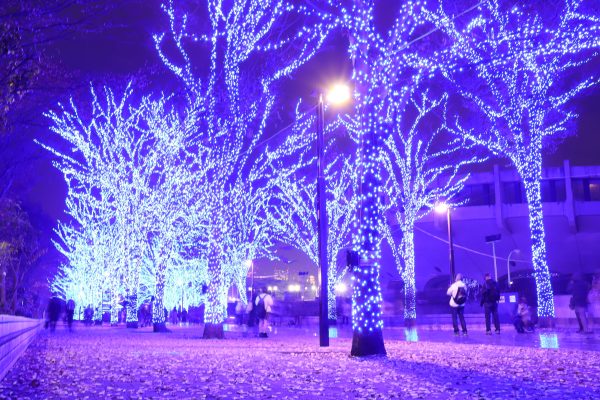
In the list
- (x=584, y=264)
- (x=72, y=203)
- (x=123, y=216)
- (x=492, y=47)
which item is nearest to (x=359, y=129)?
(x=492, y=47)

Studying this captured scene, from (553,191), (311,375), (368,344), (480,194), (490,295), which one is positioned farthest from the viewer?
(480,194)

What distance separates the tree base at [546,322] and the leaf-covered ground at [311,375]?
1153 centimetres

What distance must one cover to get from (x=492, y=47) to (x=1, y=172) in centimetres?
1664

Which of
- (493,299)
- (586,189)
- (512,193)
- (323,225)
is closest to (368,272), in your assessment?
(323,225)

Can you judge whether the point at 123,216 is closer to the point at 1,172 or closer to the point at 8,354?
the point at 1,172

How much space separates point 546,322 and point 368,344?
1453cm

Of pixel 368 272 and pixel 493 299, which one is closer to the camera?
pixel 368 272

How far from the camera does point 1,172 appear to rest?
71.7 ft

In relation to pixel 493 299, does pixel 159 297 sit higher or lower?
higher

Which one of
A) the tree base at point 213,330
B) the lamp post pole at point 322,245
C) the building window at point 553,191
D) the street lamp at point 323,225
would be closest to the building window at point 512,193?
the building window at point 553,191

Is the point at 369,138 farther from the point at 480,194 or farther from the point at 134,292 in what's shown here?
the point at 480,194

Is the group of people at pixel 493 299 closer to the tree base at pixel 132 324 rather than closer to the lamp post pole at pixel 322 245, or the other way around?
the lamp post pole at pixel 322 245

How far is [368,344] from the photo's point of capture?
11.8 metres

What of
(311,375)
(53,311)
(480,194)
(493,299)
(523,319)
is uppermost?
(480,194)
